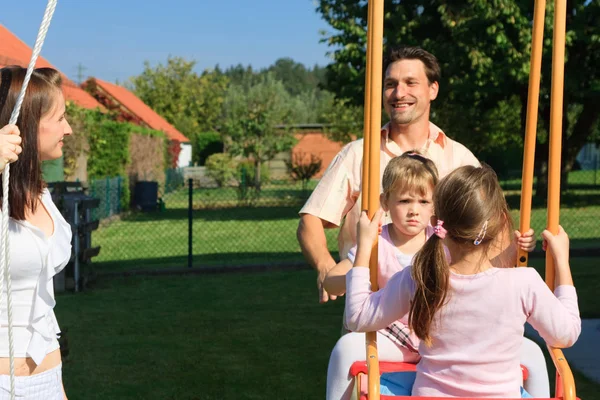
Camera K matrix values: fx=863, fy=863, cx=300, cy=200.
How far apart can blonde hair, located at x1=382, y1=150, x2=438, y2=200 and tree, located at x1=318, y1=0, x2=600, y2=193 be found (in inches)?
602

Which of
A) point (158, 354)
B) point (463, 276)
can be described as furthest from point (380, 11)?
point (158, 354)

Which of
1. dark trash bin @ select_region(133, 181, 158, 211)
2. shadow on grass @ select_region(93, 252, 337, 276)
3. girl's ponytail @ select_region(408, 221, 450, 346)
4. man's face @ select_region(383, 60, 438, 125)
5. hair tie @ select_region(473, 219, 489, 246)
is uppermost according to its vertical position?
man's face @ select_region(383, 60, 438, 125)

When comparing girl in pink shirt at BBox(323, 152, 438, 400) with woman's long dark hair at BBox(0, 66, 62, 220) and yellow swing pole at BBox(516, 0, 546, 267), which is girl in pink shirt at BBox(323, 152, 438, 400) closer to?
yellow swing pole at BBox(516, 0, 546, 267)

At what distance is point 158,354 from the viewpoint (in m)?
7.23

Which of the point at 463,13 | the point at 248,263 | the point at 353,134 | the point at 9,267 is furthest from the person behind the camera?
the point at 353,134

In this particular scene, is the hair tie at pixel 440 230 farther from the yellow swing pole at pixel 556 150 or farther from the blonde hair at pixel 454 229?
the yellow swing pole at pixel 556 150

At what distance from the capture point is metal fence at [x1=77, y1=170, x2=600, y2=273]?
13.4 m

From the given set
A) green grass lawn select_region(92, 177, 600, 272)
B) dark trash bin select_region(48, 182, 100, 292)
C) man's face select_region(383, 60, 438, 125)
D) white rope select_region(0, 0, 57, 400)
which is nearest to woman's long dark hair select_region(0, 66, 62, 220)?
white rope select_region(0, 0, 57, 400)

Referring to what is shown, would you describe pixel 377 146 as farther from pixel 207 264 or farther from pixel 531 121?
pixel 207 264

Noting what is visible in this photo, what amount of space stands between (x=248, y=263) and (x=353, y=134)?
3438 cm

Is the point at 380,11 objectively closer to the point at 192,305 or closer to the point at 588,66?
the point at 192,305

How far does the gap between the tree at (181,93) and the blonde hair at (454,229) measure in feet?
191

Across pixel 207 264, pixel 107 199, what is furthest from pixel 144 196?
pixel 207 264

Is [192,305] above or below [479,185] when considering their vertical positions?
below
